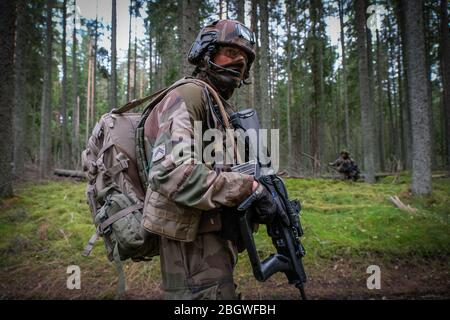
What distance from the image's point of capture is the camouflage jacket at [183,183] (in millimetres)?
1684

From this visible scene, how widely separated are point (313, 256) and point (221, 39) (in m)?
4.73

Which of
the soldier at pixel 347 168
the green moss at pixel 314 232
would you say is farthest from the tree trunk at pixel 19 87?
the soldier at pixel 347 168

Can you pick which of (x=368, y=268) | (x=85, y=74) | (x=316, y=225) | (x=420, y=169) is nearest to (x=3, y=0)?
(x=316, y=225)

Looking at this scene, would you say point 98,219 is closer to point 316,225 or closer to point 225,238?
point 225,238

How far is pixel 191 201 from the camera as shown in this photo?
1.67m

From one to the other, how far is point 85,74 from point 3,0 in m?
28.4

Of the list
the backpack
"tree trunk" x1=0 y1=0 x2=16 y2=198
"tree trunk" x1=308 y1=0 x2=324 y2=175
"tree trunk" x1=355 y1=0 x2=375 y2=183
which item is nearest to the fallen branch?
"tree trunk" x1=355 y1=0 x2=375 y2=183

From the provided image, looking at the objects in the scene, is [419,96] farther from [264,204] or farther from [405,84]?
[405,84]

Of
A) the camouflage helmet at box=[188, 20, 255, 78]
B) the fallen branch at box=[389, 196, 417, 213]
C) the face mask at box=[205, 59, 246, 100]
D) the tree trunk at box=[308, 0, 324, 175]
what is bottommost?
the fallen branch at box=[389, 196, 417, 213]

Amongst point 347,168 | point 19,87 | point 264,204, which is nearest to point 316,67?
point 347,168

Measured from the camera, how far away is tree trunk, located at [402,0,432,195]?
802cm

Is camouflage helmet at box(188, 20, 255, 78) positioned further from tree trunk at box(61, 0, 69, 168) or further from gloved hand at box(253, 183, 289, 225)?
tree trunk at box(61, 0, 69, 168)
